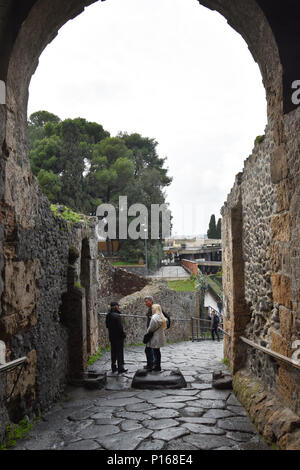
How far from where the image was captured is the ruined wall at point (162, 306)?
1295cm

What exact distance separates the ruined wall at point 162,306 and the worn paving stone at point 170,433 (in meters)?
7.56

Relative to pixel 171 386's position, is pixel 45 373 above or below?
above

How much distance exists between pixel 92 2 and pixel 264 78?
2.35m

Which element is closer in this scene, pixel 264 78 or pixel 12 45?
pixel 12 45

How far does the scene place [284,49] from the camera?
14.0 feet

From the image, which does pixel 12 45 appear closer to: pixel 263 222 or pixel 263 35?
pixel 263 35

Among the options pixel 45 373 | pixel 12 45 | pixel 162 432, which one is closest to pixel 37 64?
pixel 12 45

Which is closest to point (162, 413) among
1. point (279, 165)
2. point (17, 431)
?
point (17, 431)

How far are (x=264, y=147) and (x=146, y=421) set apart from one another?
3.48 metres

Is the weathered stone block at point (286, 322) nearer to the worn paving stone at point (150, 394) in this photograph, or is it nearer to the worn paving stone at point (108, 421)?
the worn paving stone at point (108, 421)

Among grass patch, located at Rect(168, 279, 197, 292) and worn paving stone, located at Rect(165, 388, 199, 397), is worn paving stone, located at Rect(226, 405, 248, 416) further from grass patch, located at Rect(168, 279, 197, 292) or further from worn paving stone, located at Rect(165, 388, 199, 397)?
grass patch, located at Rect(168, 279, 197, 292)

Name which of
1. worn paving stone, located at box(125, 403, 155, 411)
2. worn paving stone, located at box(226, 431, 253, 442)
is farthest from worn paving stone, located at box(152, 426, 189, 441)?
worn paving stone, located at box(125, 403, 155, 411)

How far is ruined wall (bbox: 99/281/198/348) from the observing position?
13.0 meters

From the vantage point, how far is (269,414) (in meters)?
4.07
